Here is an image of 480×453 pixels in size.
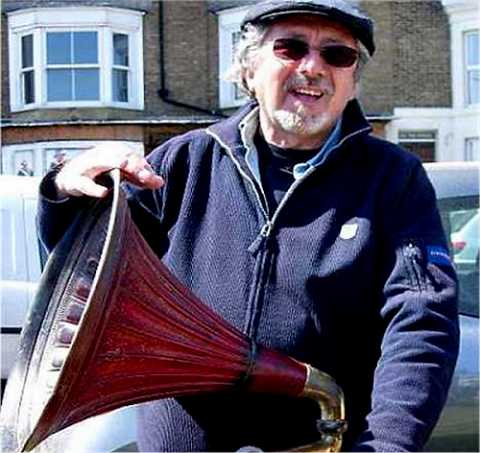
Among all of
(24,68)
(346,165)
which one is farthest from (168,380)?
(24,68)

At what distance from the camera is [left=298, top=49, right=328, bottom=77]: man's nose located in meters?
2.30

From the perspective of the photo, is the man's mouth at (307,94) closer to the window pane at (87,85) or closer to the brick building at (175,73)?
the brick building at (175,73)

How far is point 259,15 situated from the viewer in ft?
7.80

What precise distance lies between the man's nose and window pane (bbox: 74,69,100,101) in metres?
19.0

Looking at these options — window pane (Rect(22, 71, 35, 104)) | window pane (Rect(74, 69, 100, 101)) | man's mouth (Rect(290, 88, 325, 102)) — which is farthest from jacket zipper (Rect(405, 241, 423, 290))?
window pane (Rect(22, 71, 35, 104))

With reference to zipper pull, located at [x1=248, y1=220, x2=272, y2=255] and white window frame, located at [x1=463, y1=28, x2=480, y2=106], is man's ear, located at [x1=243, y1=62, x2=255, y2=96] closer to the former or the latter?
zipper pull, located at [x1=248, y1=220, x2=272, y2=255]

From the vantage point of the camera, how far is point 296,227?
2.31 metres

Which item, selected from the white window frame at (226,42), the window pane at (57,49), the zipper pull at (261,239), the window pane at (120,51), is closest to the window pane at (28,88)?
the window pane at (57,49)

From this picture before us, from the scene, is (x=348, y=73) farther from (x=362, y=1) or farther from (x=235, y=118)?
(x=362, y=1)

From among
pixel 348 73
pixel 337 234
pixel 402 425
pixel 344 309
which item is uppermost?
pixel 348 73

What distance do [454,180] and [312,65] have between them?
2371 millimetres

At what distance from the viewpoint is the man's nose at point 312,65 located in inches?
90.7

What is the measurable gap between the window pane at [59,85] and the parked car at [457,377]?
55.7 feet

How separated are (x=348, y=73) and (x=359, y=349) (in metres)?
0.58
